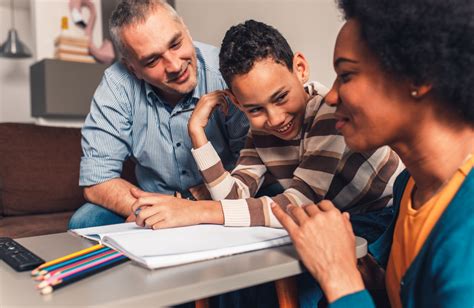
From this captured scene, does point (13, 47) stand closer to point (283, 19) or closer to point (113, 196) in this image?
point (283, 19)

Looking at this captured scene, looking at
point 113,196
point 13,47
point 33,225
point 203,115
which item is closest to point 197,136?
point 203,115

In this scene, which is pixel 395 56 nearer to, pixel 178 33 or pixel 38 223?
pixel 178 33


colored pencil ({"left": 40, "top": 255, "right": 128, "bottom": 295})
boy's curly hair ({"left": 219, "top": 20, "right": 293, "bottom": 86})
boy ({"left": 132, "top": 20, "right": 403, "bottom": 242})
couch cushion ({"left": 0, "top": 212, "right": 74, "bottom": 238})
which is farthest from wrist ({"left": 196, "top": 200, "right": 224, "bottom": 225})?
couch cushion ({"left": 0, "top": 212, "right": 74, "bottom": 238})

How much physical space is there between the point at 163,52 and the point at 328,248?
0.95 metres

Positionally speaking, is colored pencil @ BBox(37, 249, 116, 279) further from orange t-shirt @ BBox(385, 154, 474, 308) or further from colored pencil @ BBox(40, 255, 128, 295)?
orange t-shirt @ BBox(385, 154, 474, 308)

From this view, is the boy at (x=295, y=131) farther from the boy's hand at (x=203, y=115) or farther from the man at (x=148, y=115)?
the man at (x=148, y=115)

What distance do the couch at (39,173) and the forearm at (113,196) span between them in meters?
0.55

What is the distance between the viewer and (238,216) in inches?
35.8

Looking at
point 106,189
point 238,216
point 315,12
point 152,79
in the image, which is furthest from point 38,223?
point 315,12

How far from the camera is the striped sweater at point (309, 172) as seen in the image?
97 cm

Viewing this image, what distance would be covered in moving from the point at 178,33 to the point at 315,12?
83 cm

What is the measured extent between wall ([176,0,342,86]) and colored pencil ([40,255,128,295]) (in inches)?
57.4

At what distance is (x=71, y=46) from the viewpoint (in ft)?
11.4

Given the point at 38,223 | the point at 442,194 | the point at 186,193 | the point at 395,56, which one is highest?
the point at 395,56
